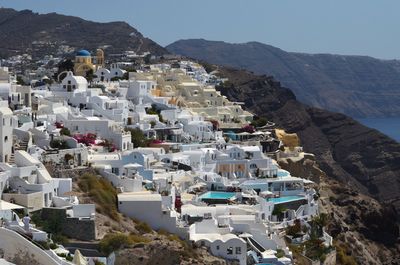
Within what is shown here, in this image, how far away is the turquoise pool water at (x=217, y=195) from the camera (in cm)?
3338

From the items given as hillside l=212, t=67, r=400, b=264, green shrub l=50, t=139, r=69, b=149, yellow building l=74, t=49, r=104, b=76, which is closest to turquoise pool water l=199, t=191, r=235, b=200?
green shrub l=50, t=139, r=69, b=149

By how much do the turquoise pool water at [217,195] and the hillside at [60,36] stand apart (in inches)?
2653

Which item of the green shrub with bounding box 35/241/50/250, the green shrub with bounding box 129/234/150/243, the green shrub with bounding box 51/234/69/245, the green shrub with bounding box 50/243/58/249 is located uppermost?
the green shrub with bounding box 35/241/50/250

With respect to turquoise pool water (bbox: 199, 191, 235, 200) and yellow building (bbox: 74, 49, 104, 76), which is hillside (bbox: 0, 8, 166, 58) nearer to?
yellow building (bbox: 74, 49, 104, 76)

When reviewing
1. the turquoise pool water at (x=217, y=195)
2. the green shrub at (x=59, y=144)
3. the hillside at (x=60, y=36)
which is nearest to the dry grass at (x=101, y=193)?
the green shrub at (x=59, y=144)

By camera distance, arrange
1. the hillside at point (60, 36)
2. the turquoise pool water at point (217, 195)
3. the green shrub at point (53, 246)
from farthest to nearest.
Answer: the hillside at point (60, 36)
the turquoise pool water at point (217, 195)
the green shrub at point (53, 246)

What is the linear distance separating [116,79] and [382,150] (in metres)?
36.6

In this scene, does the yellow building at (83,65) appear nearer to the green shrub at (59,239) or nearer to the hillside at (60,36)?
the green shrub at (59,239)

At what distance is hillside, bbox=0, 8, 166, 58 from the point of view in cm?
11088

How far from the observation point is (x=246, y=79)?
82.8 meters

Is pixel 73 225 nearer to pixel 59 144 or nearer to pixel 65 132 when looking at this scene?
pixel 59 144

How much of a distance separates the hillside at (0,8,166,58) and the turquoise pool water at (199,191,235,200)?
67.4 metres

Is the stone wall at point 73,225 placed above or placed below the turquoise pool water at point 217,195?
above

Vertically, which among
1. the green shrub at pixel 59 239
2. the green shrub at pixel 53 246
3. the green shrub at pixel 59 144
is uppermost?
the green shrub at pixel 59 144
